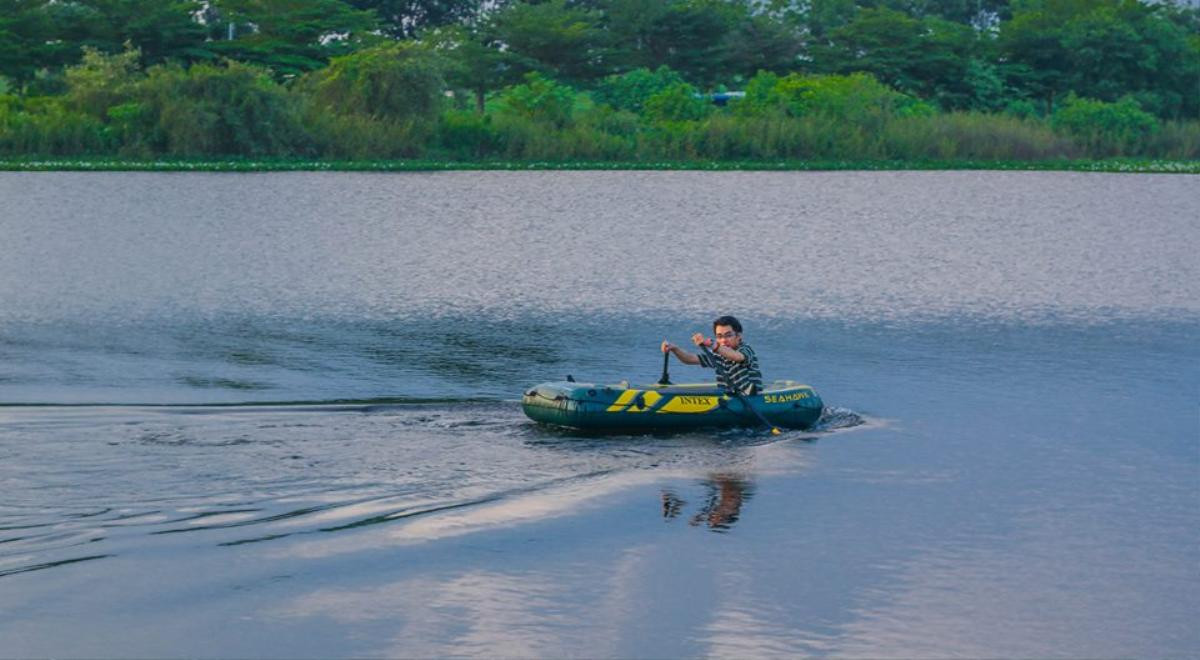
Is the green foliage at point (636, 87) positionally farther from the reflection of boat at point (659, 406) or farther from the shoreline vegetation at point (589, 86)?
the reflection of boat at point (659, 406)

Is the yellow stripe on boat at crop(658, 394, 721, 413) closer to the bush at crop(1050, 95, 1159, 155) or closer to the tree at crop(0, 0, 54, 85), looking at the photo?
the tree at crop(0, 0, 54, 85)

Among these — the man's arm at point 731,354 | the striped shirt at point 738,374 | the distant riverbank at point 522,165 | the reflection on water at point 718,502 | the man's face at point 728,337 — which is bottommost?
the reflection on water at point 718,502

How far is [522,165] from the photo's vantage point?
3027 inches

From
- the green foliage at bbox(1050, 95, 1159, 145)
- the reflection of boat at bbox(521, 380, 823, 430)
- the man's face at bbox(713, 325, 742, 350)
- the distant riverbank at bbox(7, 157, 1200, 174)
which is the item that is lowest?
the reflection of boat at bbox(521, 380, 823, 430)

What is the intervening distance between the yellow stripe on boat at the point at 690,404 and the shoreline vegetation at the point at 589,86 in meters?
54.1

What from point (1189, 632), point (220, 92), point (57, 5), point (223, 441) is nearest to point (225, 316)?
point (223, 441)

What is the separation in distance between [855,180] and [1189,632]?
61918mm

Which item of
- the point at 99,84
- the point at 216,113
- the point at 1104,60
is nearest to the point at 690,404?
the point at 216,113

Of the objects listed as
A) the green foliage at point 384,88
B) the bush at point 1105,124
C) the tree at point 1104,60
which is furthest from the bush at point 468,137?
the tree at point 1104,60

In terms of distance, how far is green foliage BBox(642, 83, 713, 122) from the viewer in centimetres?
8400

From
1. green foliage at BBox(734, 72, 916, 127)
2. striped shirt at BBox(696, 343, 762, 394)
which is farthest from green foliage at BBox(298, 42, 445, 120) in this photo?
striped shirt at BBox(696, 343, 762, 394)

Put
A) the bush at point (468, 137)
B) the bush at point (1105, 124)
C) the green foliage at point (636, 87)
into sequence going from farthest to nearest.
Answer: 1. the green foliage at point (636, 87)
2. the bush at point (1105, 124)
3. the bush at point (468, 137)

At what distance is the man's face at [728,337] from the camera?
22.0 metres

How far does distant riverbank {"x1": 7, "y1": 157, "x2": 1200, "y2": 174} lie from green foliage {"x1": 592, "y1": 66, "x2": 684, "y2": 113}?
10.9 m
